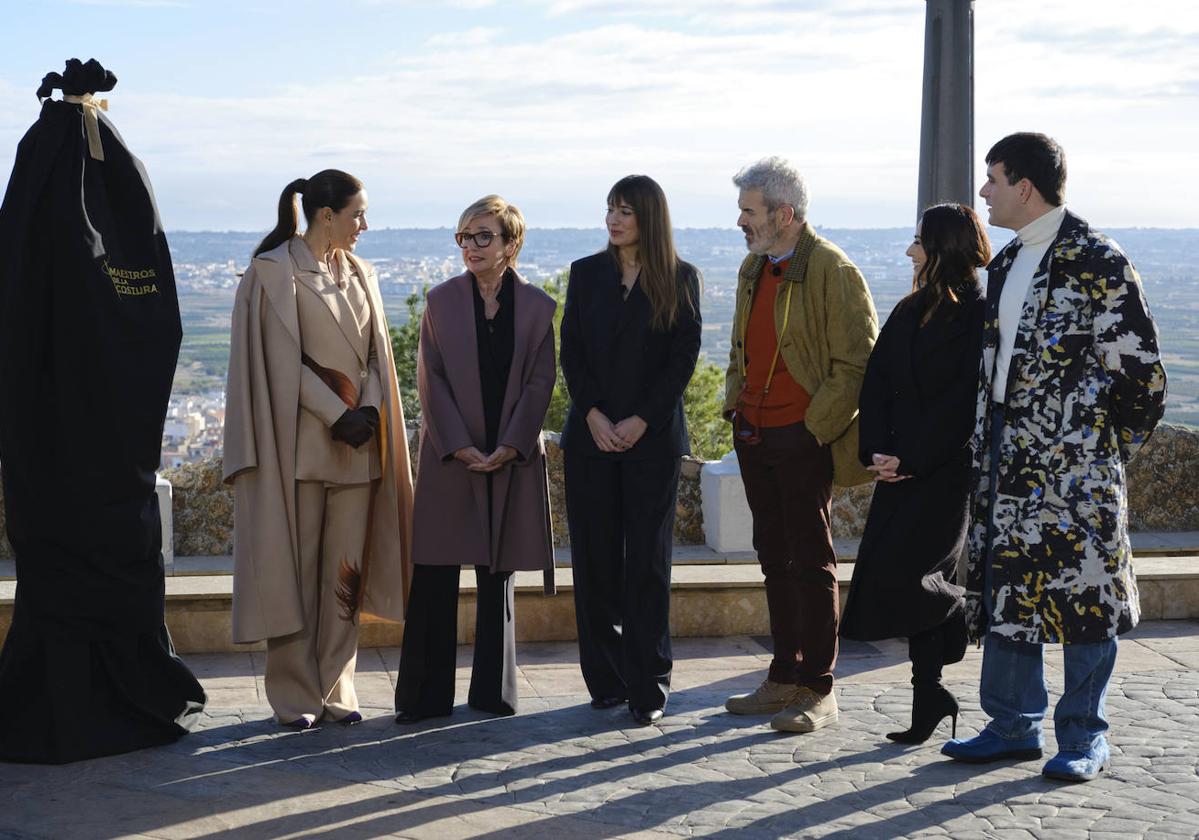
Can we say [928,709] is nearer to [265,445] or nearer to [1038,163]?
[1038,163]

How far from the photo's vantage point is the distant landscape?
25.7m

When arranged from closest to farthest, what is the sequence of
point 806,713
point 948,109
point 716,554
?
point 806,713, point 948,109, point 716,554

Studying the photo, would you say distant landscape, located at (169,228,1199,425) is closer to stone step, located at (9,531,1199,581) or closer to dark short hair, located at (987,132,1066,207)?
stone step, located at (9,531,1199,581)

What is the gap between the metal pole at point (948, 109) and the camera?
22.0 ft

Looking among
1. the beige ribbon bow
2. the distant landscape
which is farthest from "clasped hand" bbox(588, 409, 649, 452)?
the distant landscape

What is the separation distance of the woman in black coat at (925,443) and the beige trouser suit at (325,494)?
1817 mm

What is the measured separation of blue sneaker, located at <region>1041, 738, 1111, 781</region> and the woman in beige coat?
2.38 m

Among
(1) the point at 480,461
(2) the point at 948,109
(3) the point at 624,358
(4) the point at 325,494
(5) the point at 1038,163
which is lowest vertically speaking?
(4) the point at 325,494

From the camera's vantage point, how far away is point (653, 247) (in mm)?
5578

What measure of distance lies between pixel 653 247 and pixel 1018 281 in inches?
52.9

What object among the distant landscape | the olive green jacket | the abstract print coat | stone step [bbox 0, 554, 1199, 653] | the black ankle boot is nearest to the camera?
the abstract print coat

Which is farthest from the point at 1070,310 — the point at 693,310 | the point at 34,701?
the point at 34,701

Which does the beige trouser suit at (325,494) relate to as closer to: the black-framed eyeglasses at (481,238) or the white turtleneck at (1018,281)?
the black-framed eyeglasses at (481,238)

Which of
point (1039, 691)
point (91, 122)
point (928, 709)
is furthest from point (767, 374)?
point (91, 122)
